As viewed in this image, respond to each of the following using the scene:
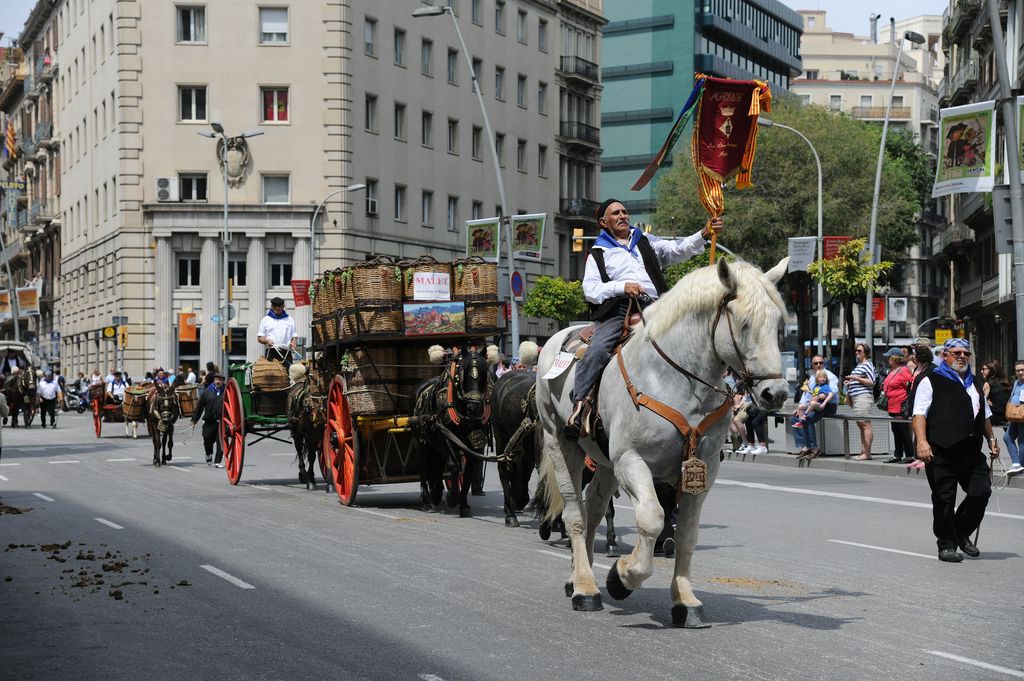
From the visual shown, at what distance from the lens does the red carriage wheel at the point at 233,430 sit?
21297 millimetres

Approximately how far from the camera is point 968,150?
79.9ft

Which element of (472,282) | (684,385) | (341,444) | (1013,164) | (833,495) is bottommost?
(833,495)

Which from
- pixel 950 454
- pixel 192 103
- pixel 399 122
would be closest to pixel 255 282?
pixel 192 103

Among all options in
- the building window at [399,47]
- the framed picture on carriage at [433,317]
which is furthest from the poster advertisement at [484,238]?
the framed picture on carriage at [433,317]

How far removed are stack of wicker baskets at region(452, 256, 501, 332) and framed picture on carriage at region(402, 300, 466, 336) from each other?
0.14 metres

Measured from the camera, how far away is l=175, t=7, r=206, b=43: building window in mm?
61031

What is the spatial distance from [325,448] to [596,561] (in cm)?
754

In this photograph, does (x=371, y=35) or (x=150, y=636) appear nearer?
(x=150, y=636)

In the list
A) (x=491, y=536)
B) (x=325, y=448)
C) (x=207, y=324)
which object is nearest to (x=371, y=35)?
(x=207, y=324)

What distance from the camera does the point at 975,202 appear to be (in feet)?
216

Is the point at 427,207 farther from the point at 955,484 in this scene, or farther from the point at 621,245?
the point at 621,245

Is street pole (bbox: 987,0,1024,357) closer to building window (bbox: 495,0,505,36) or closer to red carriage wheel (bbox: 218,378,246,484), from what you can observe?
red carriage wheel (bbox: 218,378,246,484)

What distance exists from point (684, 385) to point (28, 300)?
70465mm

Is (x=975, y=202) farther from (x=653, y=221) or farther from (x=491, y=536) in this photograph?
(x=491, y=536)
